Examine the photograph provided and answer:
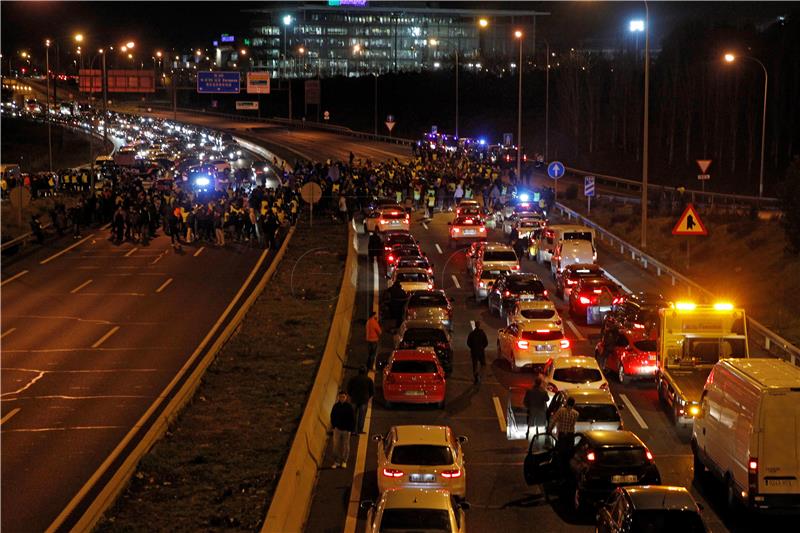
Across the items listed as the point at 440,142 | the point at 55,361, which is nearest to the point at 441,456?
the point at 55,361

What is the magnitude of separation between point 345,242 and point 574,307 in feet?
50.0

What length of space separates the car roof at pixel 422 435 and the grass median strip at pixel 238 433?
1.99 m

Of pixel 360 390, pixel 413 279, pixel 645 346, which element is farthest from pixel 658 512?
pixel 413 279

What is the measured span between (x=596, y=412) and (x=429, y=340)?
24.1 ft

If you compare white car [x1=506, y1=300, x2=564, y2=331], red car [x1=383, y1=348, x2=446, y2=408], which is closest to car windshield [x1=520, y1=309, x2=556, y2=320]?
white car [x1=506, y1=300, x2=564, y2=331]

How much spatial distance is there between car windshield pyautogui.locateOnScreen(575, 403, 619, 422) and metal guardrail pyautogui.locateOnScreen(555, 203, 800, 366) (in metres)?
7.31

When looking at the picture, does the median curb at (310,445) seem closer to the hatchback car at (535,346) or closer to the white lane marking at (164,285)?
the hatchback car at (535,346)

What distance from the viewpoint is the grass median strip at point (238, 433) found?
15094 mm

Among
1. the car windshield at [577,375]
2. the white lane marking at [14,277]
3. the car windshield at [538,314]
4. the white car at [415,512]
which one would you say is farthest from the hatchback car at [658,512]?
the white lane marking at [14,277]

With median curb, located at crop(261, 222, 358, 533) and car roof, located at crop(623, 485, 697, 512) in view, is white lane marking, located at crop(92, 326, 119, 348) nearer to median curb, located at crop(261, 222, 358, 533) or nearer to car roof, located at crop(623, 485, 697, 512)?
median curb, located at crop(261, 222, 358, 533)

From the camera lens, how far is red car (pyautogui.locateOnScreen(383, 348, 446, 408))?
73.9 feet

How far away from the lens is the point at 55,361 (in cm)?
2556

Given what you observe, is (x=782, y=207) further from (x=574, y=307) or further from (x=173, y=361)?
(x=173, y=361)

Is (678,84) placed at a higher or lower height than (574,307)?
higher
